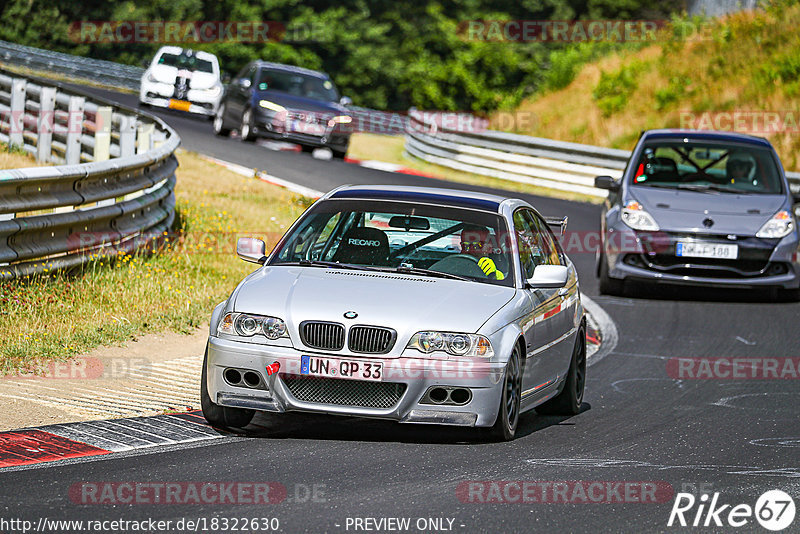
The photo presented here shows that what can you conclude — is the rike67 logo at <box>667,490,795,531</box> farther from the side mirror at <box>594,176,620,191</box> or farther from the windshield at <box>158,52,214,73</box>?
the windshield at <box>158,52,214,73</box>

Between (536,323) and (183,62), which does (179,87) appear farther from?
(536,323)

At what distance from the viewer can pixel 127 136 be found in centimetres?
1744

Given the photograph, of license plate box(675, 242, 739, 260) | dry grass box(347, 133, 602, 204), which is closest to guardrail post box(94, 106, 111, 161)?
license plate box(675, 242, 739, 260)

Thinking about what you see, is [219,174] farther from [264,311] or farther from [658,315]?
[264,311]

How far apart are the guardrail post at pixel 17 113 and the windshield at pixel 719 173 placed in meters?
9.53

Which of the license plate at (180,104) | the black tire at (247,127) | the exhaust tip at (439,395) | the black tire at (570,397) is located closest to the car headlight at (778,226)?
the black tire at (570,397)

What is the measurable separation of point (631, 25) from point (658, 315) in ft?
166

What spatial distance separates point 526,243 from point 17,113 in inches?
523

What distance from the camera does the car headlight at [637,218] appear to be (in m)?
14.1

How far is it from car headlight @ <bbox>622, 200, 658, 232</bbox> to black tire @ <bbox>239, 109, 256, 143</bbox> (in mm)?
14086

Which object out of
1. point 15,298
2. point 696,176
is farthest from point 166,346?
point 696,176

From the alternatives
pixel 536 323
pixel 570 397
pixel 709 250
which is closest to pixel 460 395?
pixel 536 323

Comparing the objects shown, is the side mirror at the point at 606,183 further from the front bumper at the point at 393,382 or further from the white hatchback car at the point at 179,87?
the white hatchback car at the point at 179,87

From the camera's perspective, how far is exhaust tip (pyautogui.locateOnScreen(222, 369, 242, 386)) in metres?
7.29
